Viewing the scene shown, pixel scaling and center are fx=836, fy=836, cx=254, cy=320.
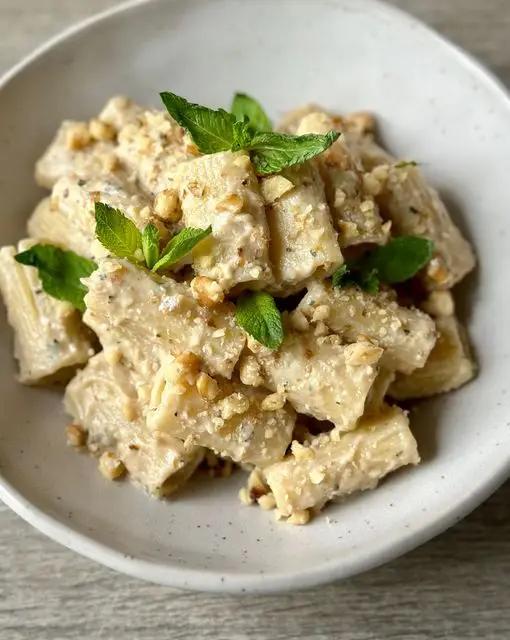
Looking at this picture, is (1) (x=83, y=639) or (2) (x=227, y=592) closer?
(2) (x=227, y=592)

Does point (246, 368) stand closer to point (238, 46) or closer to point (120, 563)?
point (120, 563)

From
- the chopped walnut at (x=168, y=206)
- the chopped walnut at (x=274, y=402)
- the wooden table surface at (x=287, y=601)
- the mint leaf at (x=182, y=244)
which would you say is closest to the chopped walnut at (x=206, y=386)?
the chopped walnut at (x=274, y=402)

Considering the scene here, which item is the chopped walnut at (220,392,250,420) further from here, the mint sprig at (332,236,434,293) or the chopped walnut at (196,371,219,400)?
the mint sprig at (332,236,434,293)

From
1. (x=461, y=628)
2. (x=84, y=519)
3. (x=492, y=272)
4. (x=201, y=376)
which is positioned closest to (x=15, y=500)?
(x=84, y=519)

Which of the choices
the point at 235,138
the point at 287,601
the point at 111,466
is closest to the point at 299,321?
the point at 235,138

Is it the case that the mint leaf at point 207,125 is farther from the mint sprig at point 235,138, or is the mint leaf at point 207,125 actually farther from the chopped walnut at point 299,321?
the chopped walnut at point 299,321

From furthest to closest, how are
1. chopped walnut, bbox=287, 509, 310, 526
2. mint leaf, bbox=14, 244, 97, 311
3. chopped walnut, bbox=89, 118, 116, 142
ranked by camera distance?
1. chopped walnut, bbox=89, 118, 116, 142
2. mint leaf, bbox=14, 244, 97, 311
3. chopped walnut, bbox=287, 509, 310, 526

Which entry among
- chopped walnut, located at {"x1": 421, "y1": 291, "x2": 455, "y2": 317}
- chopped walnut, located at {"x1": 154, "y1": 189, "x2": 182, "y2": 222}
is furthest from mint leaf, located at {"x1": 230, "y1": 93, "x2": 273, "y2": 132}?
chopped walnut, located at {"x1": 421, "y1": 291, "x2": 455, "y2": 317}
